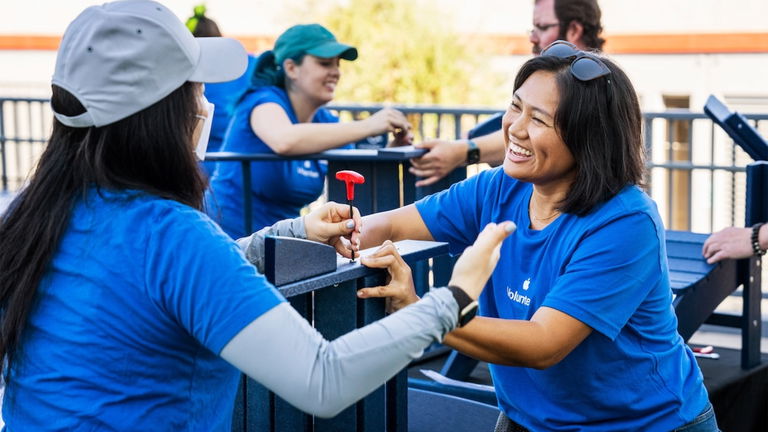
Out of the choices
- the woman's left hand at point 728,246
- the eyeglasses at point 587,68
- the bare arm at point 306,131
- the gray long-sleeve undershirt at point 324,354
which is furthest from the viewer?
the bare arm at point 306,131

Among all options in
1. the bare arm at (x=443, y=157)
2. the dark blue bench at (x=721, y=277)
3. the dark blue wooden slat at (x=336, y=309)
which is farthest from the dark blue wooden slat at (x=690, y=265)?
the dark blue wooden slat at (x=336, y=309)

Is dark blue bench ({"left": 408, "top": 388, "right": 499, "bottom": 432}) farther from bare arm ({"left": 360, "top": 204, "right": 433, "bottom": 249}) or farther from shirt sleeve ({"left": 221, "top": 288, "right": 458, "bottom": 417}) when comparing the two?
shirt sleeve ({"left": 221, "top": 288, "right": 458, "bottom": 417})

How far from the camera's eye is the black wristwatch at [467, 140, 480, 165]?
4348mm

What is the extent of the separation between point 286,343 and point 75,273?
1.29ft

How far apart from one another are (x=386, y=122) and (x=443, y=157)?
489mm

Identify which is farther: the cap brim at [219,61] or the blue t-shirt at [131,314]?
the cap brim at [219,61]

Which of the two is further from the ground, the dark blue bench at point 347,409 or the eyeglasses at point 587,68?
the eyeglasses at point 587,68

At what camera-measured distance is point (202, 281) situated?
169 cm

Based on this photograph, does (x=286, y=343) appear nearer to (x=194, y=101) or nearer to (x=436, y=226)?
(x=194, y=101)

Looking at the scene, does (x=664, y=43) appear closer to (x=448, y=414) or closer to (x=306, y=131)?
(x=306, y=131)

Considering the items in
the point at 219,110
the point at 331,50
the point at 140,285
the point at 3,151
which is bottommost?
the point at 3,151

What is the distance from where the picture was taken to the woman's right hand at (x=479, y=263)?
6.14 feet

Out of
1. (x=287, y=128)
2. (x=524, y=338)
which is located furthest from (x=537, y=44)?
(x=524, y=338)

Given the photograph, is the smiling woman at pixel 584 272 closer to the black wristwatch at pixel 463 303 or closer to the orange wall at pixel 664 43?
the black wristwatch at pixel 463 303
